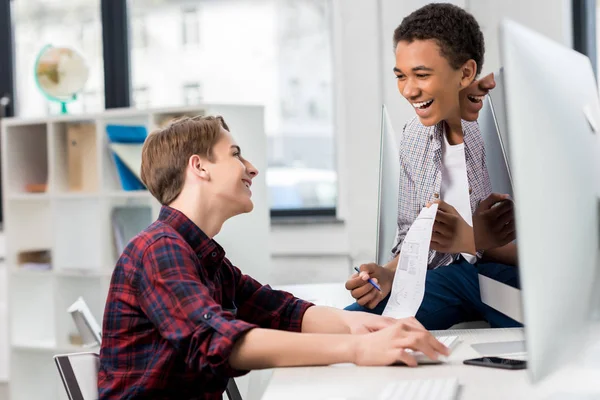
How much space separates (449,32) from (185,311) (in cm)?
72

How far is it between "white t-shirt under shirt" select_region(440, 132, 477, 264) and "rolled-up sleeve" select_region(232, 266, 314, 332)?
34 cm

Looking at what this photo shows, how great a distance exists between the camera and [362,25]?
315 cm

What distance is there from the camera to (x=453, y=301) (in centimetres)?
150

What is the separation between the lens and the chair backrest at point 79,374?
1249mm

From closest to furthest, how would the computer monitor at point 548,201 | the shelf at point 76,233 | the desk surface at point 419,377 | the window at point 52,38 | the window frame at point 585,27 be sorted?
the computer monitor at point 548,201
the desk surface at point 419,377
the window frame at point 585,27
the shelf at point 76,233
the window at point 52,38

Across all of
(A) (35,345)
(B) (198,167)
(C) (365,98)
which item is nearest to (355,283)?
(B) (198,167)

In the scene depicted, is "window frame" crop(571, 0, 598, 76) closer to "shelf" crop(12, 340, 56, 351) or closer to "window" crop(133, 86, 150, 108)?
"window" crop(133, 86, 150, 108)

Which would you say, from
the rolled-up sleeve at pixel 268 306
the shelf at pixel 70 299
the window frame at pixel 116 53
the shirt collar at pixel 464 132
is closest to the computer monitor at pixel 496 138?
the shirt collar at pixel 464 132

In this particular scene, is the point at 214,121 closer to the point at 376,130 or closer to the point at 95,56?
the point at 376,130

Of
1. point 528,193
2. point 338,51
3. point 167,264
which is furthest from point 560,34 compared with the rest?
point 528,193

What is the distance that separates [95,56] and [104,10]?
0.25 metres

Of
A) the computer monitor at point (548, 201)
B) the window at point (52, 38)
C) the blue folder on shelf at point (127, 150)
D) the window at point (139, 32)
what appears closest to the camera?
the computer monitor at point (548, 201)

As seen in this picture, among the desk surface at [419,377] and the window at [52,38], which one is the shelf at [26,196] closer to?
the window at [52,38]

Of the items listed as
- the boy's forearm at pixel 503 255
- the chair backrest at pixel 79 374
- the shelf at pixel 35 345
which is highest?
the boy's forearm at pixel 503 255
